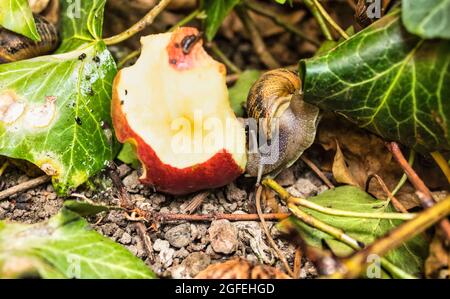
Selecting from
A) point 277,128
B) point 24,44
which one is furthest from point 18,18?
point 277,128

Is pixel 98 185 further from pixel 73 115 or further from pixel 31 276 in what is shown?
pixel 31 276

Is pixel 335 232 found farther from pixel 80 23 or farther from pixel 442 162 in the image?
pixel 80 23

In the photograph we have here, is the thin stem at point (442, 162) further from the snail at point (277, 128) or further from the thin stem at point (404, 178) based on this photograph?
the snail at point (277, 128)

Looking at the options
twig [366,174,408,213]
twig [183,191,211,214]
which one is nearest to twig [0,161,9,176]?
twig [183,191,211,214]

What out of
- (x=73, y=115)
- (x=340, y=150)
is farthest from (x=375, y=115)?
(x=73, y=115)

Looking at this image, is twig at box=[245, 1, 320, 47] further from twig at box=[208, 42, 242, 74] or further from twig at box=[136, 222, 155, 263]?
twig at box=[136, 222, 155, 263]

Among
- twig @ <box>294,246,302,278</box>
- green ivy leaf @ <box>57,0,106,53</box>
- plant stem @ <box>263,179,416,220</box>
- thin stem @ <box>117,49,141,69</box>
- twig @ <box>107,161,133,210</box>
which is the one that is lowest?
twig @ <box>294,246,302,278</box>

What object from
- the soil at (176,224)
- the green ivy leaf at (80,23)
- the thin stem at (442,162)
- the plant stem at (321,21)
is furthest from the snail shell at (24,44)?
the thin stem at (442,162)
